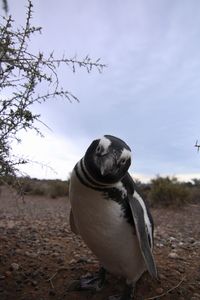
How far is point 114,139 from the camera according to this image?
262 centimetres

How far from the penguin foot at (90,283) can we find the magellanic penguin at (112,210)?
39 cm

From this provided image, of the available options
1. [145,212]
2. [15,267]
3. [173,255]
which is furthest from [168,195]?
[145,212]

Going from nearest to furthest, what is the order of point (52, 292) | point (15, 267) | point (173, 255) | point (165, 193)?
point (52, 292) → point (15, 267) → point (173, 255) → point (165, 193)

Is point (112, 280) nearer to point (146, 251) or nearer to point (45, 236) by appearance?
point (146, 251)

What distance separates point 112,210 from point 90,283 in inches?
34.7

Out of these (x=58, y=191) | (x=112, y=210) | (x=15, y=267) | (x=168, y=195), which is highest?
(x=58, y=191)

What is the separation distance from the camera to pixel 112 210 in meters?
2.73

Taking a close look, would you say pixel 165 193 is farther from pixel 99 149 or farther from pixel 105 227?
pixel 99 149

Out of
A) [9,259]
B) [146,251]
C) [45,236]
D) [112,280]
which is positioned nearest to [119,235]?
[146,251]

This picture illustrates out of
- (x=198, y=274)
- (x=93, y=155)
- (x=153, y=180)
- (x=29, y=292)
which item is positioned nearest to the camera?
(x=93, y=155)

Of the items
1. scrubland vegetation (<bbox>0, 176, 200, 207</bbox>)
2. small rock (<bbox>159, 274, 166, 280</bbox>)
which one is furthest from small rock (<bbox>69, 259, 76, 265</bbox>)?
scrubland vegetation (<bbox>0, 176, 200, 207</bbox>)

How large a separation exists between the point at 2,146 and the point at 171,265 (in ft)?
5.87

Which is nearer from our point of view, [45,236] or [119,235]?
[119,235]

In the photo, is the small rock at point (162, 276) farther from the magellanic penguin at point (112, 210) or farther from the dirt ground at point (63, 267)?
the magellanic penguin at point (112, 210)
